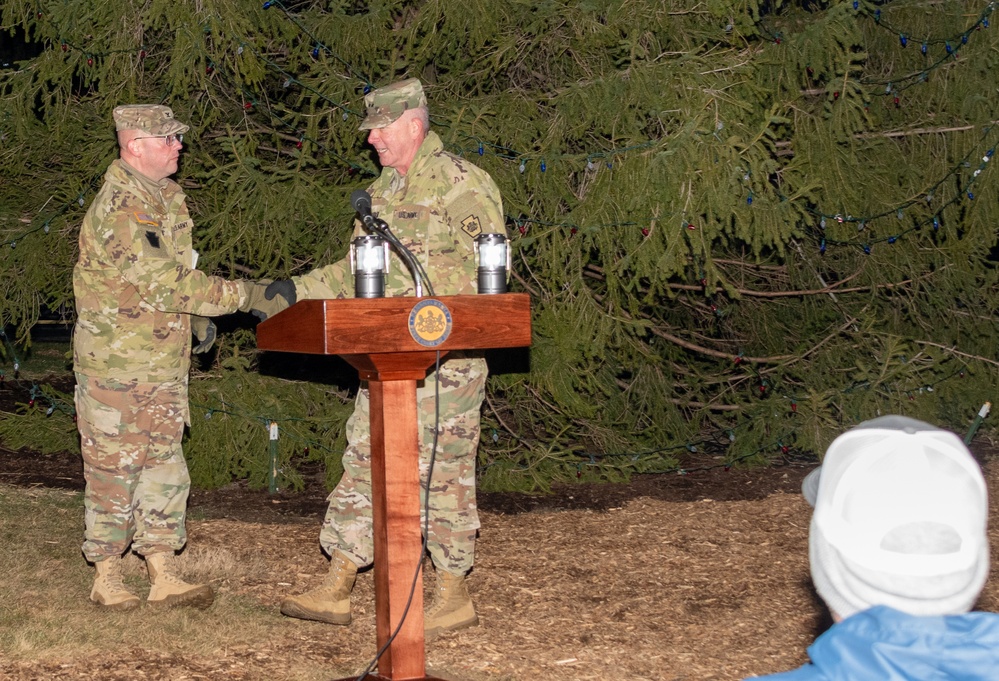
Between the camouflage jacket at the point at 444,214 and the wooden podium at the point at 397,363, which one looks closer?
the wooden podium at the point at 397,363

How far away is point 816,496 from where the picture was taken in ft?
5.49

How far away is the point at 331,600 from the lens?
15.2 feet

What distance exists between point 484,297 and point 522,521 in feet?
11.6

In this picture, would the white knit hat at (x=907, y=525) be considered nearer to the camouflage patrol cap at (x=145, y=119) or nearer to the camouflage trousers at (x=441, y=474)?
the camouflage trousers at (x=441, y=474)

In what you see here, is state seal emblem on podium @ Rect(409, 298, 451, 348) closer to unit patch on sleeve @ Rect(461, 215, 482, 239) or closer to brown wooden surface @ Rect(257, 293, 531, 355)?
brown wooden surface @ Rect(257, 293, 531, 355)

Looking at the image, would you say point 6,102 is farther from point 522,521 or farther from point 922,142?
point 922,142

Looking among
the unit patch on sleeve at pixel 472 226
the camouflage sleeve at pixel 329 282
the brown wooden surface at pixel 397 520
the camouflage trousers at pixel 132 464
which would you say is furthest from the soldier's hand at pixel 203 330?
the brown wooden surface at pixel 397 520

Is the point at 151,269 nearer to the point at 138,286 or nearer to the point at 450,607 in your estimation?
the point at 138,286

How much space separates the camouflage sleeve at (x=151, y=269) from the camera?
14.7ft

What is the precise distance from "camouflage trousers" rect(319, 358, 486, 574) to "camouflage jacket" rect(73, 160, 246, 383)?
2.72ft

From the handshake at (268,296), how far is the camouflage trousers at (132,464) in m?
0.64

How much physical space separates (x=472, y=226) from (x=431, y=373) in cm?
63

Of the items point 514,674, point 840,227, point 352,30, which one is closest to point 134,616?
point 514,674

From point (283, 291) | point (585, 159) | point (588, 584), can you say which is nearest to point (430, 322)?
point (283, 291)
